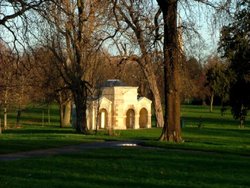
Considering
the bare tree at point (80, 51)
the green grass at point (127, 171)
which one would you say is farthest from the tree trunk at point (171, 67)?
the bare tree at point (80, 51)

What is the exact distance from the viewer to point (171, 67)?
28984mm

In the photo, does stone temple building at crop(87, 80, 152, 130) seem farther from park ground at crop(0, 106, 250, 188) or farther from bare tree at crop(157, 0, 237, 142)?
park ground at crop(0, 106, 250, 188)

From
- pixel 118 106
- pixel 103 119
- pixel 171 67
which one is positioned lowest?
pixel 103 119

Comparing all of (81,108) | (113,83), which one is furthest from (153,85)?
(81,108)

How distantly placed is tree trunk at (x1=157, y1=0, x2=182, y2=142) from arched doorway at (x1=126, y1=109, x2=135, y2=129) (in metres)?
30.0

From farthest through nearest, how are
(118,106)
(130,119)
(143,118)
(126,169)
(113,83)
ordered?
1. (143,118)
2. (130,119)
3. (113,83)
4. (118,106)
5. (126,169)

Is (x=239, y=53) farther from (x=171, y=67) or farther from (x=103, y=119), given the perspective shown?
(x=103, y=119)

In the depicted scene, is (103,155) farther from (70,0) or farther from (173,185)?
(70,0)

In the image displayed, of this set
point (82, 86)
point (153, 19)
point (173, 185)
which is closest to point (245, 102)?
point (82, 86)

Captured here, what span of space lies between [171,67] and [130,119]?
30.9 metres

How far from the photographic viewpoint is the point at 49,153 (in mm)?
22750

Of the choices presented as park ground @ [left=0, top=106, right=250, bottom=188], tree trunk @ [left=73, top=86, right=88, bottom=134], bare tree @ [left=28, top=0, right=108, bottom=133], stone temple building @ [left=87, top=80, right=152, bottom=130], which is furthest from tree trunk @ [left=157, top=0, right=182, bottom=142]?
stone temple building @ [left=87, top=80, right=152, bottom=130]

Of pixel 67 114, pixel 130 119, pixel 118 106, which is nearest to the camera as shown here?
pixel 118 106

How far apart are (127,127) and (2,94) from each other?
529 inches
